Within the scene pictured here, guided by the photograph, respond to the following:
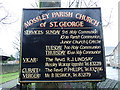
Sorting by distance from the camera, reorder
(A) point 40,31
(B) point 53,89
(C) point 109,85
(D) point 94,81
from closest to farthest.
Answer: (D) point 94,81 → (A) point 40,31 → (B) point 53,89 → (C) point 109,85

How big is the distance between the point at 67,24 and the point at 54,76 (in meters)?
1.01

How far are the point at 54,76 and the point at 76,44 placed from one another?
72 centimetres

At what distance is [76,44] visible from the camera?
9.66ft

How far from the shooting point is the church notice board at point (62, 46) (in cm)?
283

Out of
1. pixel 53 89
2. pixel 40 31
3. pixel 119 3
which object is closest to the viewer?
pixel 40 31

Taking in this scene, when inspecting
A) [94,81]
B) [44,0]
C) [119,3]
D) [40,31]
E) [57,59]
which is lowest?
[94,81]

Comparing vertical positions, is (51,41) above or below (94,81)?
above

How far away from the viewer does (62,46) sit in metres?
2.93

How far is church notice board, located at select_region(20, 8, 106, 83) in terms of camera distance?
2.83 meters

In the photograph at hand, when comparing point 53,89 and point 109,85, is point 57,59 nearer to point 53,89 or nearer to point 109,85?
point 53,89

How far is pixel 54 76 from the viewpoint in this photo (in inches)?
111

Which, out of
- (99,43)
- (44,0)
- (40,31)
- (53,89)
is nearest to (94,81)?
(99,43)

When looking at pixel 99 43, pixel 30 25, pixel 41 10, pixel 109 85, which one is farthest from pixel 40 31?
pixel 109 85

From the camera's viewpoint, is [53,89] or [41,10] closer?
[41,10]
